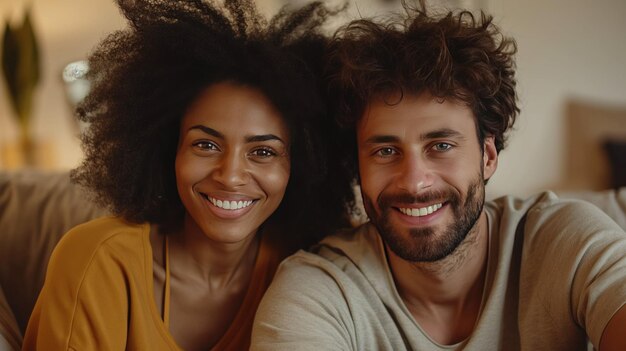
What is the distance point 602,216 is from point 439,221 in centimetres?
35

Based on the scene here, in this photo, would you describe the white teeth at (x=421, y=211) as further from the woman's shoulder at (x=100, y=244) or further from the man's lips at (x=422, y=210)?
the woman's shoulder at (x=100, y=244)

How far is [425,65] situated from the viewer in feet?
4.52

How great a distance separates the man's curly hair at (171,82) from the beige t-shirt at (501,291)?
0.96 feet

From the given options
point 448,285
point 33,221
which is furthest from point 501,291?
point 33,221

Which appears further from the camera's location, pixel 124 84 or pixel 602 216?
pixel 124 84

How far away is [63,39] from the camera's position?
405 centimetres

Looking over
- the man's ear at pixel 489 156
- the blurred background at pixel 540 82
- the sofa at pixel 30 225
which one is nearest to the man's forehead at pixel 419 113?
the man's ear at pixel 489 156

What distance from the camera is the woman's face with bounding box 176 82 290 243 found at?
4.68 ft

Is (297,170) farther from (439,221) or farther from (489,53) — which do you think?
(489,53)

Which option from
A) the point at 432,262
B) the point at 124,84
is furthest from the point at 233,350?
the point at 124,84

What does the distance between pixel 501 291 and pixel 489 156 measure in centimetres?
33

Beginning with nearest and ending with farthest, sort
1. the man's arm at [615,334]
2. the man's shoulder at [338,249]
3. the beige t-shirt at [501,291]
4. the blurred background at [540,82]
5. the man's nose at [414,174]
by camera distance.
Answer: the man's arm at [615,334] → the beige t-shirt at [501,291] → the man's nose at [414,174] → the man's shoulder at [338,249] → the blurred background at [540,82]

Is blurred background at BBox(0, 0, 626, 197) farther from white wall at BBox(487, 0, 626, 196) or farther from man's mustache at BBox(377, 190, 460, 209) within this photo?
man's mustache at BBox(377, 190, 460, 209)

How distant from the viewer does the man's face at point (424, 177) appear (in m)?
1.35
